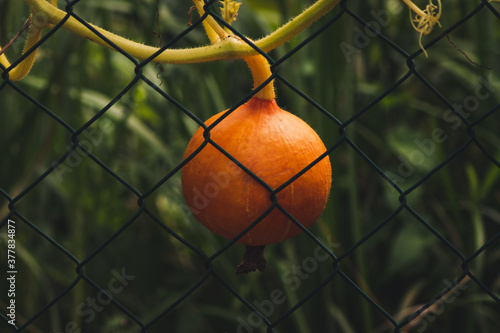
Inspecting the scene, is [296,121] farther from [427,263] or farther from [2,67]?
[427,263]

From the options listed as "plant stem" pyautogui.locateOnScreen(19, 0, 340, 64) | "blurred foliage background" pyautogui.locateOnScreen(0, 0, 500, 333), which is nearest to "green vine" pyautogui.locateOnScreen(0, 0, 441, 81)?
"plant stem" pyautogui.locateOnScreen(19, 0, 340, 64)

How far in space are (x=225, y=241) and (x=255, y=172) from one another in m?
0.91

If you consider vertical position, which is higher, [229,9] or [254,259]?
[229,9]

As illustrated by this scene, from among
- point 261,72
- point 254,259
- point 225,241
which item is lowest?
point 254,259

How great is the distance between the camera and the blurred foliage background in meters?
1.59

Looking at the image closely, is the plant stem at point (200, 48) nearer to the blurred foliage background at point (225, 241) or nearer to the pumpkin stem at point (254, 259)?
the pumpkin stem at point (254, 259)

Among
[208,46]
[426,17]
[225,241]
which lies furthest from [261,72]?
[225,241]

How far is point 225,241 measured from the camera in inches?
61.2

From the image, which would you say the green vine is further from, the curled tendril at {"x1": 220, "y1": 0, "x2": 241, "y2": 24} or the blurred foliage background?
the blurred foliage background

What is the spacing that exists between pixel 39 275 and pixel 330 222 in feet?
2.88

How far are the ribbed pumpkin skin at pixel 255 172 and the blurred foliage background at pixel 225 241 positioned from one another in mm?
801

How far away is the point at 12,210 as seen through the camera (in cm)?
82

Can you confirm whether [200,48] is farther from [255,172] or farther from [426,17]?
[426,17]

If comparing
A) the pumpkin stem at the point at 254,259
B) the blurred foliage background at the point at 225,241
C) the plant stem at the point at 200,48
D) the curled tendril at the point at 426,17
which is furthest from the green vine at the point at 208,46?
the blurred foliage background at the point at 225,241
